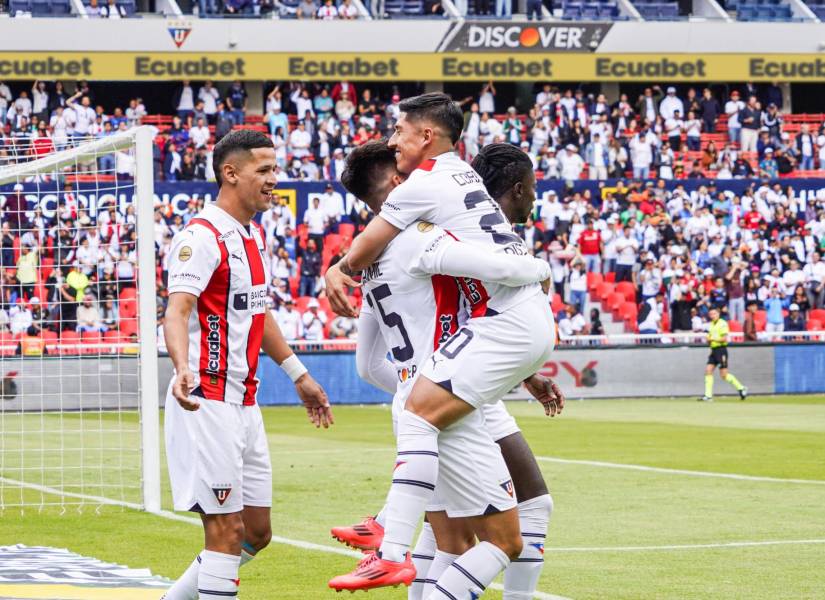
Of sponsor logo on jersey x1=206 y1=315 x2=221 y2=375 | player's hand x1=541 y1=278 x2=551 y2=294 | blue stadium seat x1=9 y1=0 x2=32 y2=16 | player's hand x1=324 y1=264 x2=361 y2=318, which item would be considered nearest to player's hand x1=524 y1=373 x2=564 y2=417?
player's hand x1=541 y1=278 x2=551 y2=294

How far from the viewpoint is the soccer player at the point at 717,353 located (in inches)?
1149

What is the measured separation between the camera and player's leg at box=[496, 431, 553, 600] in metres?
6.34

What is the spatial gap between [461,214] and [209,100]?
33.2 m

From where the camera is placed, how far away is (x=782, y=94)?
43.8 meters

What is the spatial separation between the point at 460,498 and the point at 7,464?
12.5m

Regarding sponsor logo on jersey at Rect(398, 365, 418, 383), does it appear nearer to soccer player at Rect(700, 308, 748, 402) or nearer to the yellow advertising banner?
soccer player at Rect(700, 308, 748, 402)

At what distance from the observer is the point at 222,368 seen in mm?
6238

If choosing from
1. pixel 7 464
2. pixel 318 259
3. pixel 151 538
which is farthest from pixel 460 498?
pixel 318 259

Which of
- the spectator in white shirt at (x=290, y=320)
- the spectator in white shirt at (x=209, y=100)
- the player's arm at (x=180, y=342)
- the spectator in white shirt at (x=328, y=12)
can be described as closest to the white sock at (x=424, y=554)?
the player's arm at (x=180, y=342)

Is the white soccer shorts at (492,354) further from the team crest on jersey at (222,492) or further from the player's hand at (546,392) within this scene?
the team crest on jersey at (222,492)

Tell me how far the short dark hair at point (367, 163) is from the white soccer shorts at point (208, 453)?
1125mm

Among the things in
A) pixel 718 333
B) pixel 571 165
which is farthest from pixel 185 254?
pixel 571 165

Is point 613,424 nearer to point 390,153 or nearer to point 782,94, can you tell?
point 390,153

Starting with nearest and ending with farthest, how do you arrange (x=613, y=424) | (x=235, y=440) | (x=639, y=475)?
(x=235, y=440) < (x=639, y=475) < (x=613, y=424)
